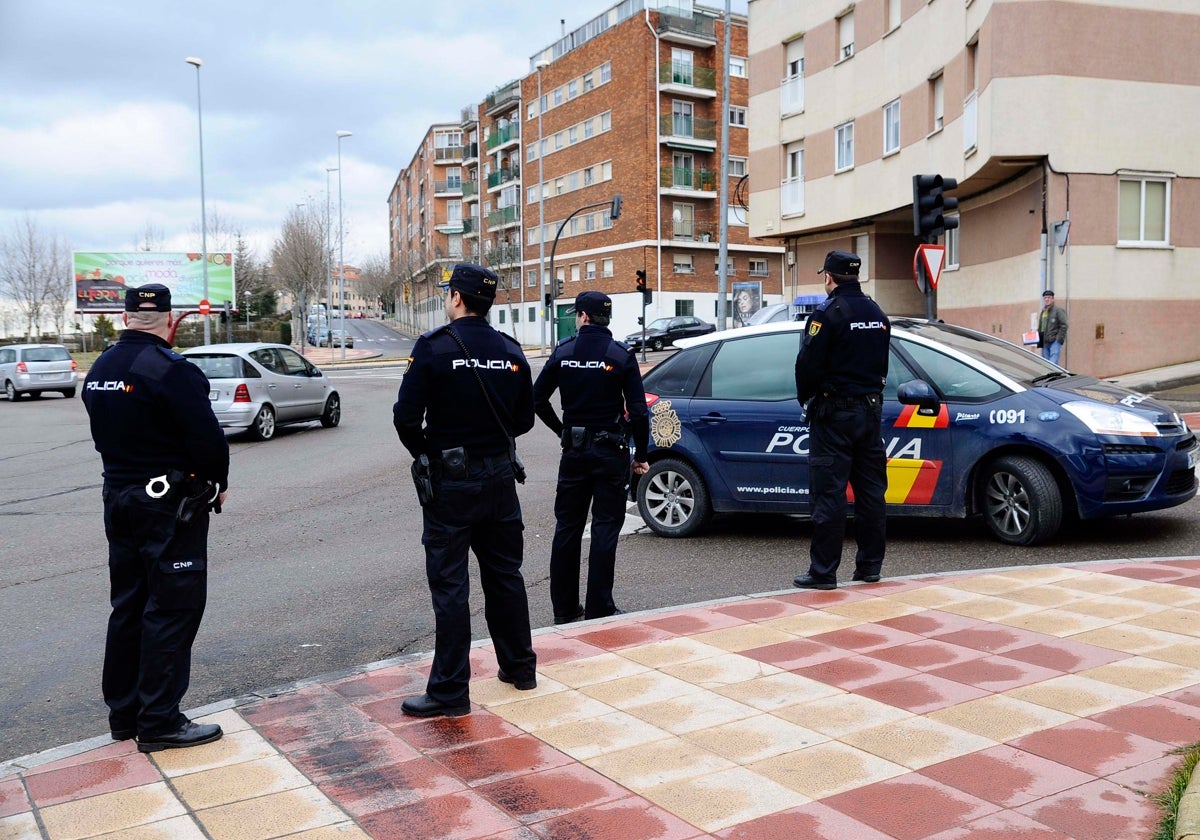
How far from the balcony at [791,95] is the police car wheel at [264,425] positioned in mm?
20078

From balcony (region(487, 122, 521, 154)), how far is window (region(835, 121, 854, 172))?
1743 inches

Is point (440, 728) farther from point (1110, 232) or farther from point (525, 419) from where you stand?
point (1110, 232)

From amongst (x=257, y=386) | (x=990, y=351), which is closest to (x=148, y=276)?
(x=257, y=386)

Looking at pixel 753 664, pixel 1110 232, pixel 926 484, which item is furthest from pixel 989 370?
pixel 1110 232

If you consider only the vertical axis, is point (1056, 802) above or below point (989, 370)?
below

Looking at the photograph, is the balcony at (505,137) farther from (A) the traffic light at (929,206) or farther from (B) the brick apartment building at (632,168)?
(A) the traffic light at (929,206)

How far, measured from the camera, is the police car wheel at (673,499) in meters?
8.48

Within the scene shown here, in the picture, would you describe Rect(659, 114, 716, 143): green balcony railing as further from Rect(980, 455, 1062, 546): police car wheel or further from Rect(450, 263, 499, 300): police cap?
Rect(450, 263, 499, 300): police cap

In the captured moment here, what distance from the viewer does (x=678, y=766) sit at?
380 centimetres

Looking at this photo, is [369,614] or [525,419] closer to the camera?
[525,419]

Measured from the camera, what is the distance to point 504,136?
7388cm

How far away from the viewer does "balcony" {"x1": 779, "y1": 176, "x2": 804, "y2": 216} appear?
32.0m

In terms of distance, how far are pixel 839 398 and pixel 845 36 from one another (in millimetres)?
26196

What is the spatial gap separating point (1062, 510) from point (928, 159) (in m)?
19.2
